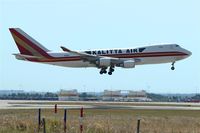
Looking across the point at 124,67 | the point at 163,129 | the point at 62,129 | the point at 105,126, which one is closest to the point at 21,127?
the point at 62,129

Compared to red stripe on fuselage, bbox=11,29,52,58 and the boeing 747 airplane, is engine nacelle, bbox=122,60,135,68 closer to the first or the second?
the boeing 747 airplane

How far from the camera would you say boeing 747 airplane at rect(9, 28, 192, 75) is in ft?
257

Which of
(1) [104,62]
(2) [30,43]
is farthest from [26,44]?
(1) [104,62]

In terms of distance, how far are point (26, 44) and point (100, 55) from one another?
498 inches

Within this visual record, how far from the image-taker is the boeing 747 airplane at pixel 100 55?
3083 inches

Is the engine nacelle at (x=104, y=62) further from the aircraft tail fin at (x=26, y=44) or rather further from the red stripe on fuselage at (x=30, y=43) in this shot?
the aircraft tail fin at (x=26, y=44)

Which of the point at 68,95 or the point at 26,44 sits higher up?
the point at 26,44

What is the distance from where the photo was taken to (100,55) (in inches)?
A: 3231

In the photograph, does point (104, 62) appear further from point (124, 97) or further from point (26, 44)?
point (124, 97)

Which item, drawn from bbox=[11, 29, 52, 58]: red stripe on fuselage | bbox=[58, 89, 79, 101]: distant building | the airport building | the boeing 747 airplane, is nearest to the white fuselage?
the boeing 747 airplane

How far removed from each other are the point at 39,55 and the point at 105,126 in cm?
5484

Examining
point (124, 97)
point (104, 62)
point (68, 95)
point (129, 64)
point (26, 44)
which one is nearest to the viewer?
Result: point (129, 64)

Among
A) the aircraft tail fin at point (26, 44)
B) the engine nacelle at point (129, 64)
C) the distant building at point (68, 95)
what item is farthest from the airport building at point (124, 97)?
the engine nacelle at point (129, 64)

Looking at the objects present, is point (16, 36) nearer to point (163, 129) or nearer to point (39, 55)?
point (39, 55)
